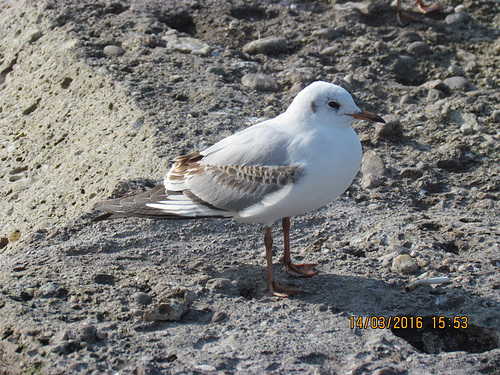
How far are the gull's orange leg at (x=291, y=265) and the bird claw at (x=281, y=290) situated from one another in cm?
19

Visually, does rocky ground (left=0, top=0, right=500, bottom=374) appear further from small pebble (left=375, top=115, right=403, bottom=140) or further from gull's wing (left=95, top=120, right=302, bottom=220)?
gull's wing (left=95, top=120, right=302, bottom=220)

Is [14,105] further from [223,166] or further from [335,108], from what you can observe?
[335,108]

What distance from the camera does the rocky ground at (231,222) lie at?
10.7ft

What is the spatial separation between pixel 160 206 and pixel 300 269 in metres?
0.84

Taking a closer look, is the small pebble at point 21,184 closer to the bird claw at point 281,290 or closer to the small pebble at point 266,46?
the small pebble at point 266,46

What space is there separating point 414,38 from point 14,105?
3.59m

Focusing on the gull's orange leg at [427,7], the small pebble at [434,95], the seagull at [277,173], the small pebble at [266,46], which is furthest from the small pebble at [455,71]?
the seagull at [277,173]

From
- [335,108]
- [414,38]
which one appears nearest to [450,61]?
[414,38]

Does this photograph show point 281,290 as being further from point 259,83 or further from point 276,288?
point 259,83

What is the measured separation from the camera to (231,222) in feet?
14.8

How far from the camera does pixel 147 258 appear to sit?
411 cm

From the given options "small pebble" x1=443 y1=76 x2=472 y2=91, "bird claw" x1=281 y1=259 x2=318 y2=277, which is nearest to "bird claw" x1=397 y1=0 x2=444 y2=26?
"small pebble" x1=443 y1=76 x2=472 y2=91
